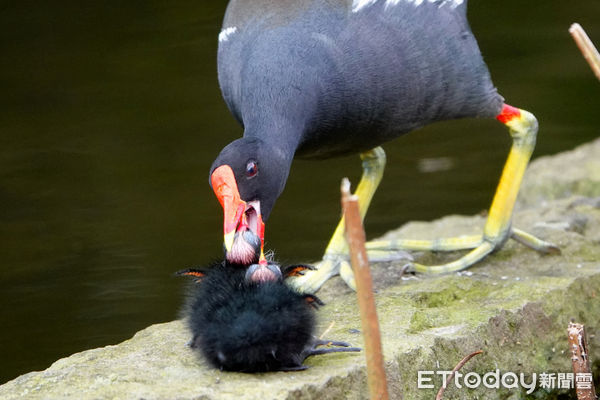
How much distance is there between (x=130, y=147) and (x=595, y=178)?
2732 mm

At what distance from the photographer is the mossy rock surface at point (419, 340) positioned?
244 cm

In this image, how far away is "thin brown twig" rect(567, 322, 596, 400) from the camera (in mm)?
2289

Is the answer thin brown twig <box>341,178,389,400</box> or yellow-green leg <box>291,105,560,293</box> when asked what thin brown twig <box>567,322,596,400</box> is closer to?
thin brown twig <box>341,178,389,400</box>

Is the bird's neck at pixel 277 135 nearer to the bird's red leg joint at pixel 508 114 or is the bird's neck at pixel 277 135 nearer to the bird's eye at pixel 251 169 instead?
the bird's eye at pixel 251 169

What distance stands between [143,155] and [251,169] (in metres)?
3.43

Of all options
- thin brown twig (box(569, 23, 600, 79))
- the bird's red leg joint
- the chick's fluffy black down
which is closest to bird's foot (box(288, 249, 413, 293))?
the bird's red leg joint

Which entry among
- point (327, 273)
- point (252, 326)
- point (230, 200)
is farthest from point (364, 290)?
point (327, 273)

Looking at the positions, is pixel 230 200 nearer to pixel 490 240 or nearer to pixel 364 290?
pixel 364 290

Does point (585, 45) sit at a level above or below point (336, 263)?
above

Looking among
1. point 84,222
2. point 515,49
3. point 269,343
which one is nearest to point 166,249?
point 84,222

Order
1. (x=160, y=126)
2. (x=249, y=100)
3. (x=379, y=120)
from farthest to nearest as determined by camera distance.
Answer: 1. (x=160, y=126)
2. (x=379, y=120)
3. (x=249, y=100)

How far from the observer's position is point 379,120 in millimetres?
3307

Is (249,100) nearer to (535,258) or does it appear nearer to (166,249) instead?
(535,258)

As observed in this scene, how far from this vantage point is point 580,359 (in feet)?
7.65
